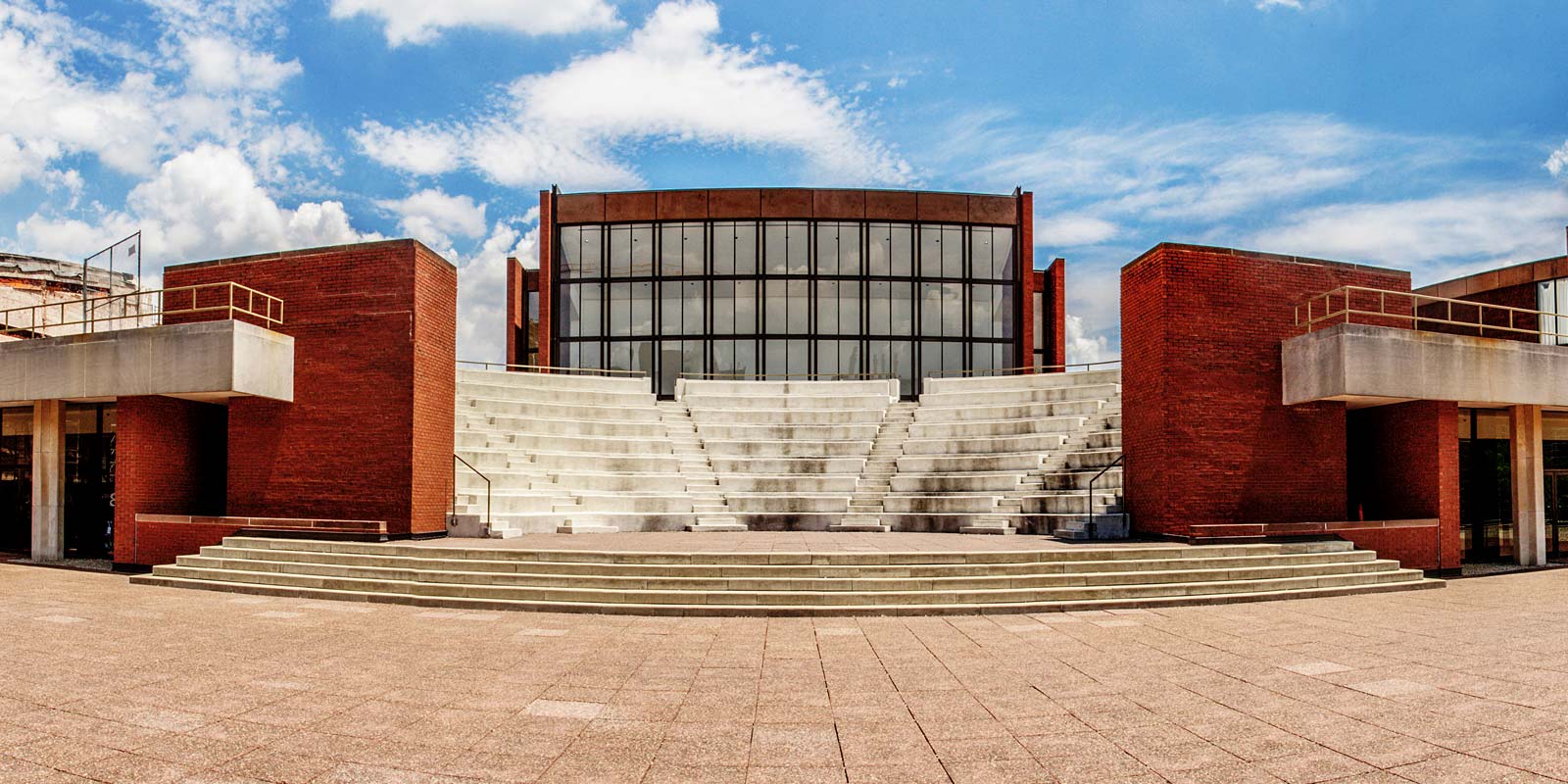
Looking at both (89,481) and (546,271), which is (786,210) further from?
(89,481)

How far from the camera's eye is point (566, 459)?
1991 cm

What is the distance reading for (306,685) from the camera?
7.34 metres

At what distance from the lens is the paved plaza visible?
5.45 m

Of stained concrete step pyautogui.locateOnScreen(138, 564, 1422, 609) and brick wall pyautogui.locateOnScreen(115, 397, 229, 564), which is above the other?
brick wall pyautogui.locateOnScreen(115, 397, 229, 564)

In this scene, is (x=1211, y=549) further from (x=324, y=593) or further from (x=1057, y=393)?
(x=324, y=593)

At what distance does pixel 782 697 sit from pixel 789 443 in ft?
50.1

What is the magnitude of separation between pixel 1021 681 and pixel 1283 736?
2102mm

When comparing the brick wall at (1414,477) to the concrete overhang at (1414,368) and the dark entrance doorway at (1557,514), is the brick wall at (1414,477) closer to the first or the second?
the concrete overhang at (1414,368)

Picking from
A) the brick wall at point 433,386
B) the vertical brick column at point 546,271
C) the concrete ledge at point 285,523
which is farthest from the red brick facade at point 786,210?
the concrete ledge at point 285,523

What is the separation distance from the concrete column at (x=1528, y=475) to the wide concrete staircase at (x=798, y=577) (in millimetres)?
5477

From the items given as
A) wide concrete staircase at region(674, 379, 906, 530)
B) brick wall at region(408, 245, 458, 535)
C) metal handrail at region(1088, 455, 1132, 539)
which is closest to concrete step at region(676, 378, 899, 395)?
wide concrete staircase at region(674, 379, 906, 530)

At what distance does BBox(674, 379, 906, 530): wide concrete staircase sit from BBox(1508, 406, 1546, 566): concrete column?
40.4 ft

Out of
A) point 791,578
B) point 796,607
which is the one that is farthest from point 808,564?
point 796,607

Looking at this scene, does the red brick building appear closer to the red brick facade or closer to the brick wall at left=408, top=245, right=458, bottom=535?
the red brick facade
